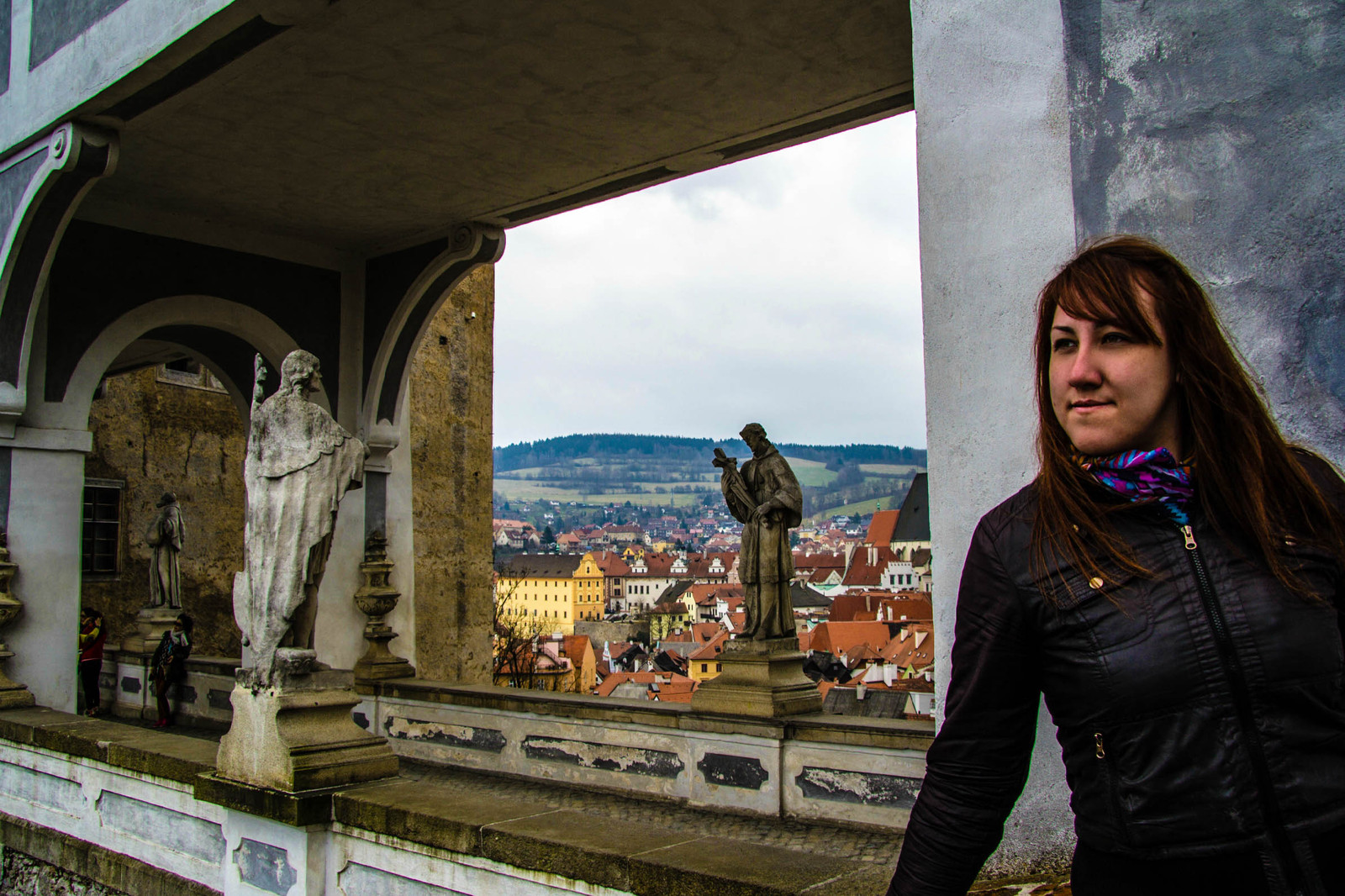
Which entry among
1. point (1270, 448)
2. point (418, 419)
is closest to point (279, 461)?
point (1270, 448)

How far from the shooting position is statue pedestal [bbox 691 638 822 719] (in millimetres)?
8180

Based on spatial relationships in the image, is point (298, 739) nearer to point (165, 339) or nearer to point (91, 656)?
point (165, 339)

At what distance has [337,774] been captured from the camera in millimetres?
5574

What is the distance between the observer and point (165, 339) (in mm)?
12758

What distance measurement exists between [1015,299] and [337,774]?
4.07 meters

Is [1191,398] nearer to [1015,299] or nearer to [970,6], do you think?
[1015,299]

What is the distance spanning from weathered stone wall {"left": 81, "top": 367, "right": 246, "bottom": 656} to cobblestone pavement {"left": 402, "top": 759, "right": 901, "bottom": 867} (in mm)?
13223

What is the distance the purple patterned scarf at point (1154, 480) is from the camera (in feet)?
5.26

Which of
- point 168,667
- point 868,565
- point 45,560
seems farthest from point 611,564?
point 45,560

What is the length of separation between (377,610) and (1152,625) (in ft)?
36.1

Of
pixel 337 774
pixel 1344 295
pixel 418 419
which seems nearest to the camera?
pixel 1344 295

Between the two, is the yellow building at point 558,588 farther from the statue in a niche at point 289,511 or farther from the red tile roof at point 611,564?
the statue in a niche at point 289,511

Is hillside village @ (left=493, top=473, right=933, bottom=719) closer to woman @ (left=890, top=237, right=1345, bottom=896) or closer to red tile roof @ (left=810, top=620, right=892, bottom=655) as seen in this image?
red tile roof @ (left=810, top=620, right=892, bottom=655)

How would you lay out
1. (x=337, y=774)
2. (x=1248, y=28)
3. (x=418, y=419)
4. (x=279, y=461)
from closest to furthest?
(x=1248, y=28)
(x=337, y=774)
(x=279, y=461)
(x=418, y=419)
